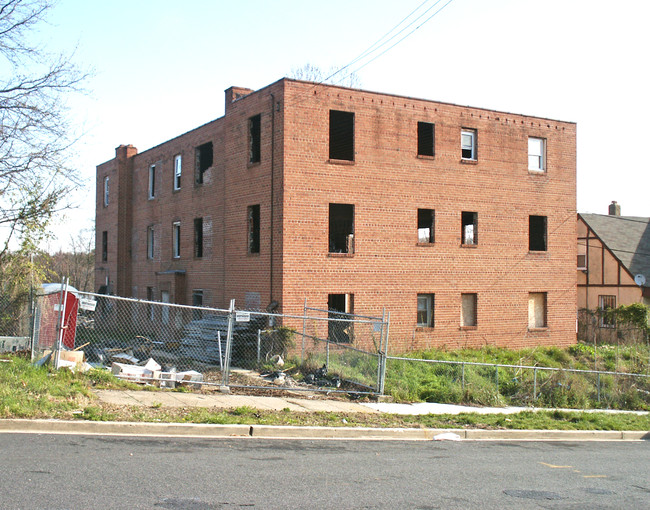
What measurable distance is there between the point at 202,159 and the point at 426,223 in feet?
34.3

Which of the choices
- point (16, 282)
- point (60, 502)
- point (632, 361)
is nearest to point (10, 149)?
point (16, 282)

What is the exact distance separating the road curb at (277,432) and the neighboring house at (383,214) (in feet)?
34.4

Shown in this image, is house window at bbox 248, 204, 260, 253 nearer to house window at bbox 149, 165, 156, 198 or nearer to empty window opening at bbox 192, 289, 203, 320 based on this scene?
empty window opening at bbox 192, 289, 203, 320

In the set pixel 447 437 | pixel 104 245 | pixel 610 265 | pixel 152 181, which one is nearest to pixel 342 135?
pixel 152 181

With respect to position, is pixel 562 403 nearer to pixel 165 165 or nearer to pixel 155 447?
pixel 155 447

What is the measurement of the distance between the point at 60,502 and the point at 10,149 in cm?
1248

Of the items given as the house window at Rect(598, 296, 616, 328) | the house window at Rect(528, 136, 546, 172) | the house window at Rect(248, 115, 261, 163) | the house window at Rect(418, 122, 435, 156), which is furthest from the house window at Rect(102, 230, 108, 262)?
the house window at Rect(598, 296, 616, 328)

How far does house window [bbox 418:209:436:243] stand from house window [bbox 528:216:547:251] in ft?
14.3

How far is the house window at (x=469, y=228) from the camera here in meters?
25.3

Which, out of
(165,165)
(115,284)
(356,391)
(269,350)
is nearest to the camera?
(356,391)

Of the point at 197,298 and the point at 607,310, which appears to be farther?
the point at 607,310

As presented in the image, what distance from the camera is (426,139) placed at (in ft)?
81.8

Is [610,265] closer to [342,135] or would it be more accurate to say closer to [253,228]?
[342,135]

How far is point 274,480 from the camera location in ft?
24.5
